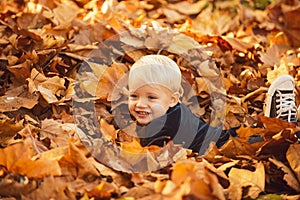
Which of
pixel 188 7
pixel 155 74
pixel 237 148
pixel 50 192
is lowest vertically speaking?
pixel 50 192

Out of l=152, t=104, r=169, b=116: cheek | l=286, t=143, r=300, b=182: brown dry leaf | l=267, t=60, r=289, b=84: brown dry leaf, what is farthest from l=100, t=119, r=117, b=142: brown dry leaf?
l=267, t=60, r=289, b=84: brown dry leaf

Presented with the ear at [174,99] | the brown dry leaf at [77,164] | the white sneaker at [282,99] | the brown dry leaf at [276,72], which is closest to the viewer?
the brown dry leaf at [77,164]

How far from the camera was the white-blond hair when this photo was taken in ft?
8.18

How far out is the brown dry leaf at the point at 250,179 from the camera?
6.79 feet

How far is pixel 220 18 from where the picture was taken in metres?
4.32

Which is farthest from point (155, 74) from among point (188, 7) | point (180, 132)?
point (188, 7)

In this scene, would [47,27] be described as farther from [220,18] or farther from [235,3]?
[235,3]

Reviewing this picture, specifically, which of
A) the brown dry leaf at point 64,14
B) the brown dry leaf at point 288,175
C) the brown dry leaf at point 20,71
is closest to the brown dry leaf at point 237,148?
the brown dry leaf at point 288,175

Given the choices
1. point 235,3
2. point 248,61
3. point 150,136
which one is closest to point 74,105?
point 150,136

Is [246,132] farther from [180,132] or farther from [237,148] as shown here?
[180,132]

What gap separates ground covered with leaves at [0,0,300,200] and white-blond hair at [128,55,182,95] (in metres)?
0.30

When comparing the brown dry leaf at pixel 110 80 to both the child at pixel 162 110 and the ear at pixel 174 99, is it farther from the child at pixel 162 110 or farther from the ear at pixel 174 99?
the ear at pixel 174 99

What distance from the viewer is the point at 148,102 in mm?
2523

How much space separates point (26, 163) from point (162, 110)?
2.59 ft
